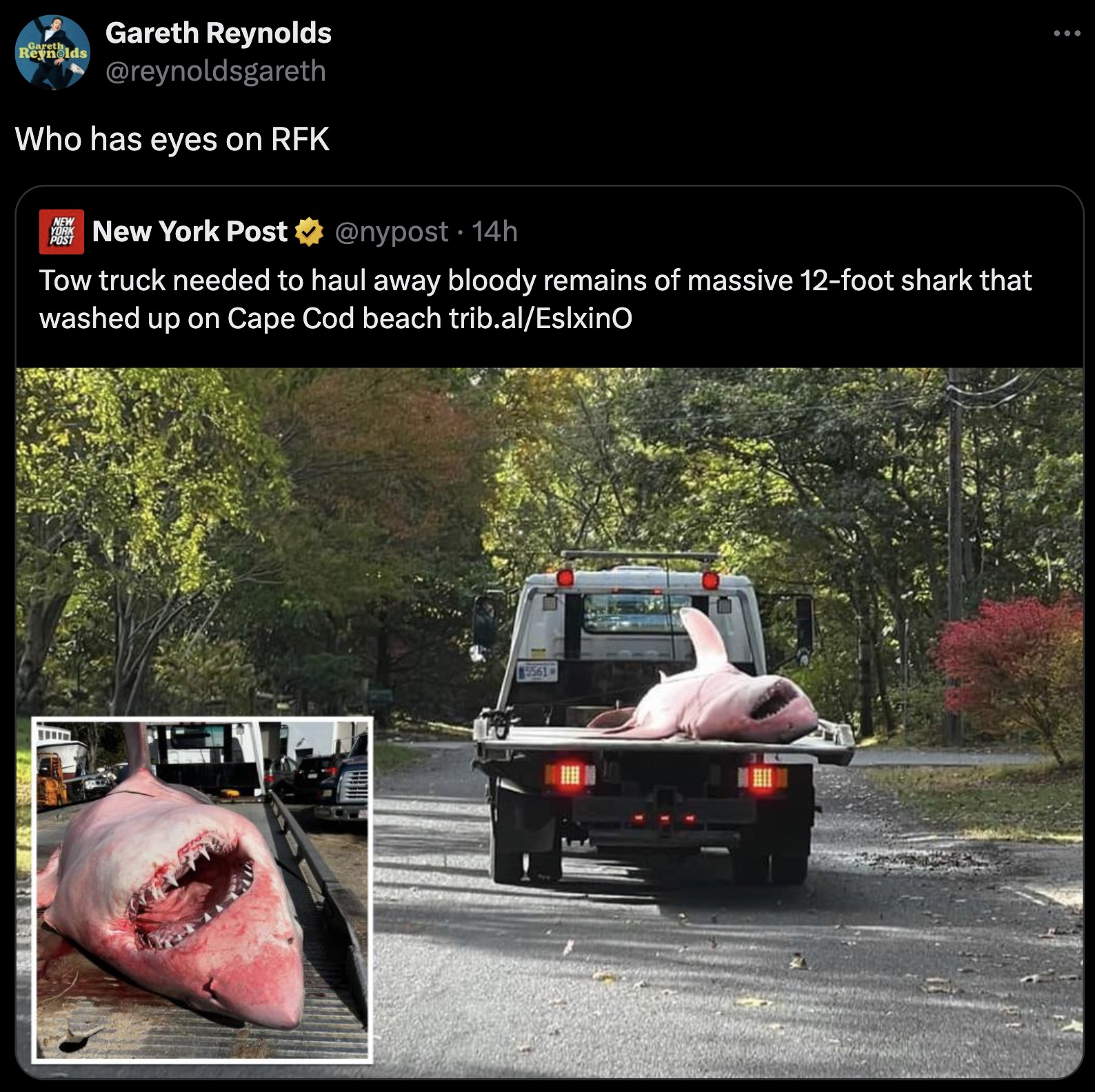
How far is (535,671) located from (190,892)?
8461mm

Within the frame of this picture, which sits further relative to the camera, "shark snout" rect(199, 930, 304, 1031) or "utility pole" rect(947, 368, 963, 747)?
"utility pole" rect(947, 368, 963, 747)

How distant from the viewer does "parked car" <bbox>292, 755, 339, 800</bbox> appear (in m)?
3.73

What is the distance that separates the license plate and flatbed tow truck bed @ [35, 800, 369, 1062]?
26.3 ft

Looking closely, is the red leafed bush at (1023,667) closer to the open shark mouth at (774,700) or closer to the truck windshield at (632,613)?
the truck windshield at (632,613)

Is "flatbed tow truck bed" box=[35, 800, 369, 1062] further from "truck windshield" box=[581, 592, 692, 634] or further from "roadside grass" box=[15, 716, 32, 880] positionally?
"truck windshield" box=[581, 592, 692, 634]

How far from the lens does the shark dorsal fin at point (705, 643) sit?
32.5ft

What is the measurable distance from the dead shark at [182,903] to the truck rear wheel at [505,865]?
22.0 feet

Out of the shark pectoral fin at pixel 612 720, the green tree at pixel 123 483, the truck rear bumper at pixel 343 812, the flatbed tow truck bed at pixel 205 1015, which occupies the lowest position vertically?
the shark pectoral fin at pixel 612 720

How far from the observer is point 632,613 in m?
12.2

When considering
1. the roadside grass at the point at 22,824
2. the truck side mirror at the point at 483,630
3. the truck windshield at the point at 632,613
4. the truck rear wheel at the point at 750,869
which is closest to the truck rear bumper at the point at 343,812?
the roadside grass at the point at 22,824

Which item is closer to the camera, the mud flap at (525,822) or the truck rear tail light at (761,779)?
the truck rear tail light at (761,779)

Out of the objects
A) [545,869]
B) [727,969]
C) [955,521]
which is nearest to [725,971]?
[727,969]
